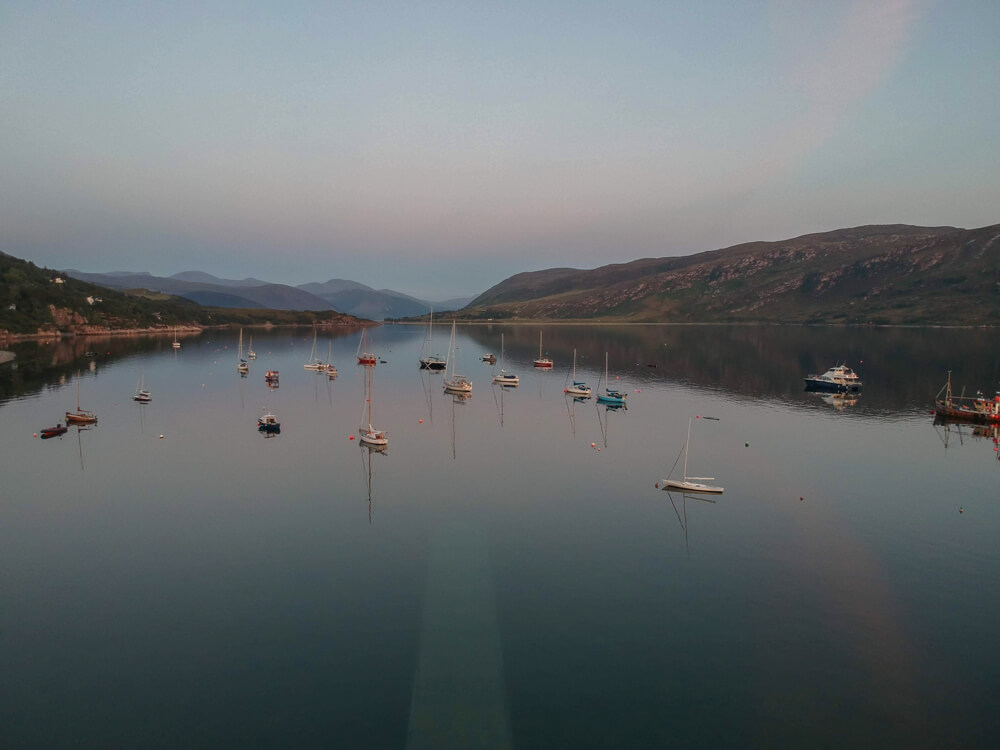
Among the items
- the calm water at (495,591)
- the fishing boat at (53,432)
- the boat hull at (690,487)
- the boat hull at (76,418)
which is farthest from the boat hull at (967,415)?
the boat hull at (76,418)

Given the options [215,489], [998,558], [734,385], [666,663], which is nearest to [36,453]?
[215,489]

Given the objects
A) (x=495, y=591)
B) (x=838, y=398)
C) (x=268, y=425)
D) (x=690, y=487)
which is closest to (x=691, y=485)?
(x=690, y=487)

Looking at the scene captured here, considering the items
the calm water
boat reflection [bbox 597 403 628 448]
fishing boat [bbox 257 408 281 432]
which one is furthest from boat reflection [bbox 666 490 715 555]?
fishing boat [bbox 257 408 281 432]

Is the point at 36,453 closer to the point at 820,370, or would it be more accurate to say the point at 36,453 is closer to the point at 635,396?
the point at 635,396

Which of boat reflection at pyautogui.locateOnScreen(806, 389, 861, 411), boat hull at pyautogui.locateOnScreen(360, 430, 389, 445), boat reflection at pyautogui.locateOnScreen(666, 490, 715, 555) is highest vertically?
boat reflection at pyautogui.locateOnScreen(806, 389, 861, 411)

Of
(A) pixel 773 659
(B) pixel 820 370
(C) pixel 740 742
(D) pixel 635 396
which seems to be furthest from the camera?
(B) pixel 820 370

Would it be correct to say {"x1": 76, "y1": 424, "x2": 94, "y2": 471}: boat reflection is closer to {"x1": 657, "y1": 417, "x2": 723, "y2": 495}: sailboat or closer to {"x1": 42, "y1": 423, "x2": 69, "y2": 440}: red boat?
{"x1": 42, "y1": 423, "x2": 69, "y2": 440}: red boat

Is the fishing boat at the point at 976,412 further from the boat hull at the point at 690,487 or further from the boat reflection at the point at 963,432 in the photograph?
the boat hull at the point at 690,487

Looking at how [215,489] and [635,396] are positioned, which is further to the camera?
[635,396]
